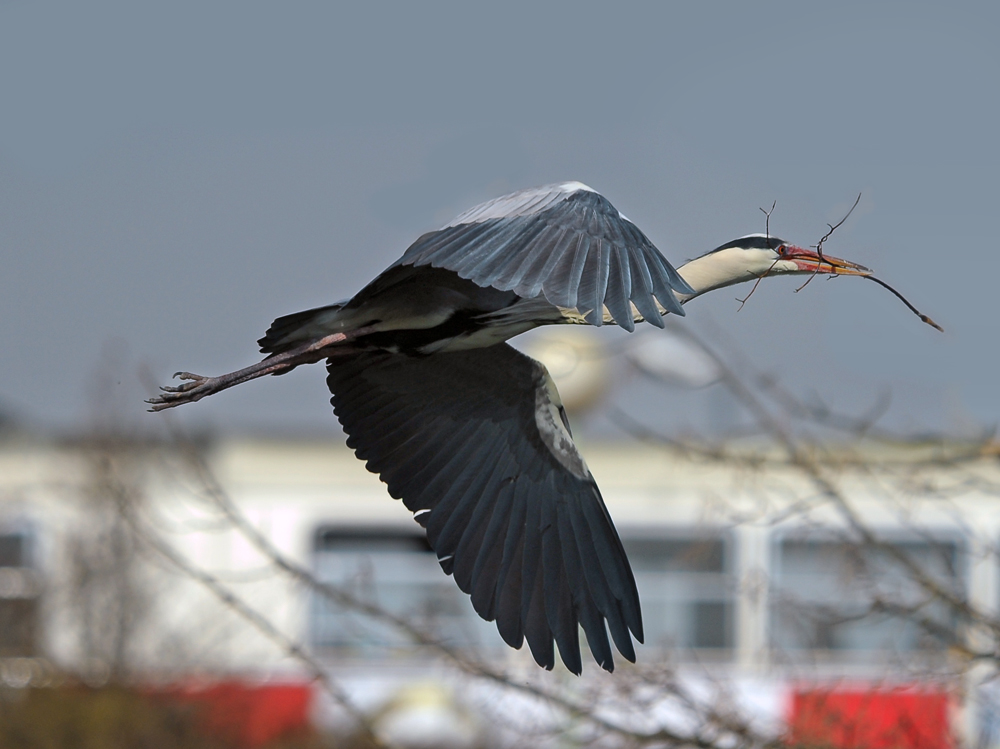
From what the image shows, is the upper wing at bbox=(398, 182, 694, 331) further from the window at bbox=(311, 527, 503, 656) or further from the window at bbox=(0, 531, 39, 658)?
the window at bbox=(311, 527, 503, 656)

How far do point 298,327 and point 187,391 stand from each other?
1.36 feet

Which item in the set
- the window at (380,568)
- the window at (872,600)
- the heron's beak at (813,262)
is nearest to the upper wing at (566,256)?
the heron's beak at (813,262)

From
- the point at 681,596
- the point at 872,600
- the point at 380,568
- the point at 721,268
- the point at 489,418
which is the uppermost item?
the point at 380,568

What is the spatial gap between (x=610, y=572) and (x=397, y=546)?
1506 cm

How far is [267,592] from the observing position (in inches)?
664

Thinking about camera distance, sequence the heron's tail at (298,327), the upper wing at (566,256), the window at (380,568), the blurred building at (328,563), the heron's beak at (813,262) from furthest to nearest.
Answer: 1. the window at (380,568)
2. the blurred building at (328,563)
3. the heron's beak at (813,262)
4. the heron's tail at (298,327)
5. the upper wing at (566,256)

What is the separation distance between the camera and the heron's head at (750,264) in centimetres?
460

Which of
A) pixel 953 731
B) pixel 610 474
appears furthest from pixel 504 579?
pixel 610 474

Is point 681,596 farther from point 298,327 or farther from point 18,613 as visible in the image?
point 298,327

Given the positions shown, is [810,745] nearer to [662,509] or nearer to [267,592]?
[267,592]

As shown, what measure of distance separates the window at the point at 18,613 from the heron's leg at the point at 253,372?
28.6 ft

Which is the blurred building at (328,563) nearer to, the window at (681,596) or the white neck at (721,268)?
the window at (681,596)

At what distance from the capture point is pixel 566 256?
350 centimetres

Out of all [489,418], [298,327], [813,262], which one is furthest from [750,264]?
[298,327]
